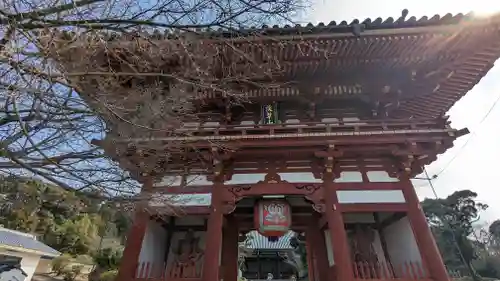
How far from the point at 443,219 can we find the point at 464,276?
258 inches

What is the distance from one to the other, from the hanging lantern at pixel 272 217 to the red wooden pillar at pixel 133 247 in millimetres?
2465

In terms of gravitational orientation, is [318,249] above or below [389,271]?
above

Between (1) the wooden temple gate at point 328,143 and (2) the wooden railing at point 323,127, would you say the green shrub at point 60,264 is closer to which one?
(1) the wooden temple gate at point 328,143

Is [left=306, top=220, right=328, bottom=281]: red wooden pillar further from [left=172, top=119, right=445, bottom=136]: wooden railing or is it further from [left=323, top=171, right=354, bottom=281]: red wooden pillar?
[left=172, top=119, right=445, bottom=136]: wooden railing

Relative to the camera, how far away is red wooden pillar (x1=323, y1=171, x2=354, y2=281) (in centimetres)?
540

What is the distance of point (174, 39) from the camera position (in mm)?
3492

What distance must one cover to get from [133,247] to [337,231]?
4149mm

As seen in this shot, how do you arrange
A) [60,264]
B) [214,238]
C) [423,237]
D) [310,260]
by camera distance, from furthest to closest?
[60,264], [310,260], [214,238], [423,237]

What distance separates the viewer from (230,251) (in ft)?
24.4

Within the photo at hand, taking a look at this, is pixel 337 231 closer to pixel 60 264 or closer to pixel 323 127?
pixel 323 127

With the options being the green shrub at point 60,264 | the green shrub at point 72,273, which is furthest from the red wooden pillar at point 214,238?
the green shrub at point 60,264

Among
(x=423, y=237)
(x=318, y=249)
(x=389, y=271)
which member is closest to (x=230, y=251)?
(x=318, y=249)

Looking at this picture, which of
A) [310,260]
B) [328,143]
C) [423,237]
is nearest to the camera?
[423,237]

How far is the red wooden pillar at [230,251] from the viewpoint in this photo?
7.20 metres
